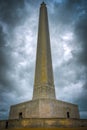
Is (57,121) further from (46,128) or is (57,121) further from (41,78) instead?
(41,78)

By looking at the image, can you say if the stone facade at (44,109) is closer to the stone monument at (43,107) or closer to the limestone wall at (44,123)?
the stone monument at (43,107)

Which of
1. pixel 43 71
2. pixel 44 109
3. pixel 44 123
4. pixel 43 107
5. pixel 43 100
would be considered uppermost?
pixel 43 71

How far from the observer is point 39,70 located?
733 inches

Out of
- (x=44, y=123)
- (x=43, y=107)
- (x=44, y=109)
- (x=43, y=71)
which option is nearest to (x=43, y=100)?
(x=43, y=107)

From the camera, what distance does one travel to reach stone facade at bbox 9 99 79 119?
50.1 ft

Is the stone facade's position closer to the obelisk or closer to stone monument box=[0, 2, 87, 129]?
stone monument box=[0, 2, 87, 129]

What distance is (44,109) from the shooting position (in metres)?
15.3

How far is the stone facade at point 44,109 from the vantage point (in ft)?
50.1

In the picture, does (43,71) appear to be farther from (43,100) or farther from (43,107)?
(43,107)

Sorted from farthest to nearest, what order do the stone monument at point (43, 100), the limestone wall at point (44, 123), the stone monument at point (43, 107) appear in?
the stone monument at point (43, 100)
the stone monument at point (43, 107)
the limestone wall at point (44, 123)

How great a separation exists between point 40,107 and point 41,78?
12.6 ft

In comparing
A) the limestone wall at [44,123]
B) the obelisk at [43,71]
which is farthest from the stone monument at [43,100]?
the limestone wall at [44,123]

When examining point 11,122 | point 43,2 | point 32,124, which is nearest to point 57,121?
point 32,124

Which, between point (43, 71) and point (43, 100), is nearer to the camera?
point (43, 100)
